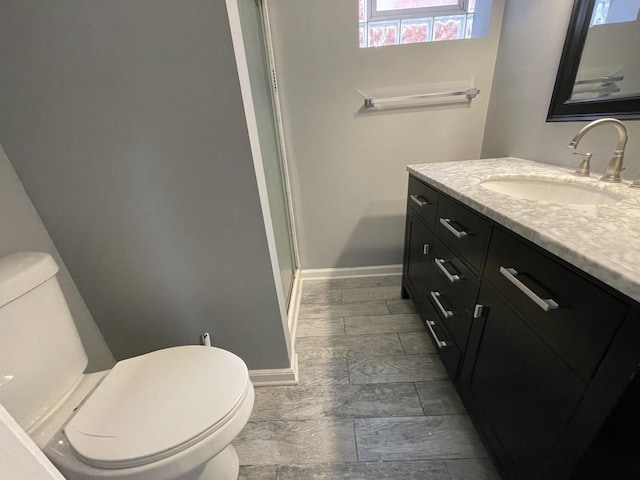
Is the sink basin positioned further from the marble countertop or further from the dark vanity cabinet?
the dark vanity cabinet

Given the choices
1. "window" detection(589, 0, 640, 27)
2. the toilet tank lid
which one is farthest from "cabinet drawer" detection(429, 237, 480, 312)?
the toilet tank lid

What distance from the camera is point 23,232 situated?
97cm

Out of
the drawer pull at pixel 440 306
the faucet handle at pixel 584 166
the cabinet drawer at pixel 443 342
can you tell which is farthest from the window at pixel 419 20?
the cabinet drawer at pixel 443 342

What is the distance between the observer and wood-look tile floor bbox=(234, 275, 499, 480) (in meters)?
1.00

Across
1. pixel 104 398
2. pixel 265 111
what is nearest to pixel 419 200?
pixel 265 111

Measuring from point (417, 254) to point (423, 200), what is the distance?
13.2 inches

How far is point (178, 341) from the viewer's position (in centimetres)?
125

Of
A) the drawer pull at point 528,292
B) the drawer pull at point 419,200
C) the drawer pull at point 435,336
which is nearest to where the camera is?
the drawer pull at point 528,292

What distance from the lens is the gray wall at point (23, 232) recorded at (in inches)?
36.2

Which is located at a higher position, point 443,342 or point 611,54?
A: point 611,54

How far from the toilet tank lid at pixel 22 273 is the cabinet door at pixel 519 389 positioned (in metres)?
1.40

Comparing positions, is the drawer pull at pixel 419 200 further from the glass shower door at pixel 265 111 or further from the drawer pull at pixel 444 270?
the glass shower door at pixel 265 111

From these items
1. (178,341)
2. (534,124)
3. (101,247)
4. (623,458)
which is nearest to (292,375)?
(178,341)

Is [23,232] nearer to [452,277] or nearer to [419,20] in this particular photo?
[452,277]
